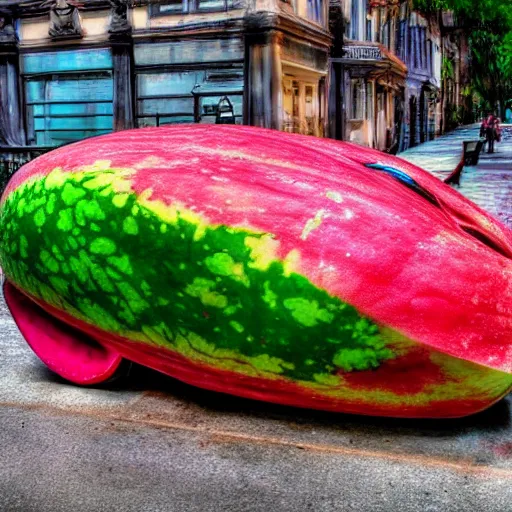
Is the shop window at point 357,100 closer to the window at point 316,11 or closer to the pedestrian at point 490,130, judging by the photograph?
the window at point 316,11

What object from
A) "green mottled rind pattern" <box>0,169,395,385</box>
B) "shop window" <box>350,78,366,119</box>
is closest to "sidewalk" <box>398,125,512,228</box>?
"shop window" <box>350,78,366,119</box>

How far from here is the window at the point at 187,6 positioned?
853 cm

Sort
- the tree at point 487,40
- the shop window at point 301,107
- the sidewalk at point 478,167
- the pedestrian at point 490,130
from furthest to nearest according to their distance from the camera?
1. the pedestrian at point 490,130
2. the shop window at point 301,107
3. the tree at point 487,40
4. the sidewalk at point 478,167

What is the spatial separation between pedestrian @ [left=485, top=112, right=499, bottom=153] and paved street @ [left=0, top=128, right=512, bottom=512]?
674 cm

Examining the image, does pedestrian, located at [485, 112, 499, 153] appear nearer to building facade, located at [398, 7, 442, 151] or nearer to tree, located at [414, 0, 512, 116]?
tree, located at [414, 0, 512, 116]

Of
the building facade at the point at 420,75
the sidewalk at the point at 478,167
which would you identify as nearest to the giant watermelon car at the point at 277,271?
the sidewalk at the point at 478,167

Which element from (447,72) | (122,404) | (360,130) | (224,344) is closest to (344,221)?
(224,344)

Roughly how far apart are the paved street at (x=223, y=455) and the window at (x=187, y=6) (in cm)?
634

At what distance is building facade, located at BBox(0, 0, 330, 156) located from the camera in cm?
843

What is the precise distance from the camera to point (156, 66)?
351 inches

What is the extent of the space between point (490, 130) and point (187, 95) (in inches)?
139

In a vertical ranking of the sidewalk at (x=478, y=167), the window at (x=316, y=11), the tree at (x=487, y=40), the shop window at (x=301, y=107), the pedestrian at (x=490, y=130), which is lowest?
the sidewalk at (x=478, y=167)

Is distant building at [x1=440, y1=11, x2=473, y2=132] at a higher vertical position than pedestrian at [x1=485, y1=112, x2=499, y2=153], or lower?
higher

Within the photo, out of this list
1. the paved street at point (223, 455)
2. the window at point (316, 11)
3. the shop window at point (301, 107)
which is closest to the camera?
the paved street at point (223, 455)
